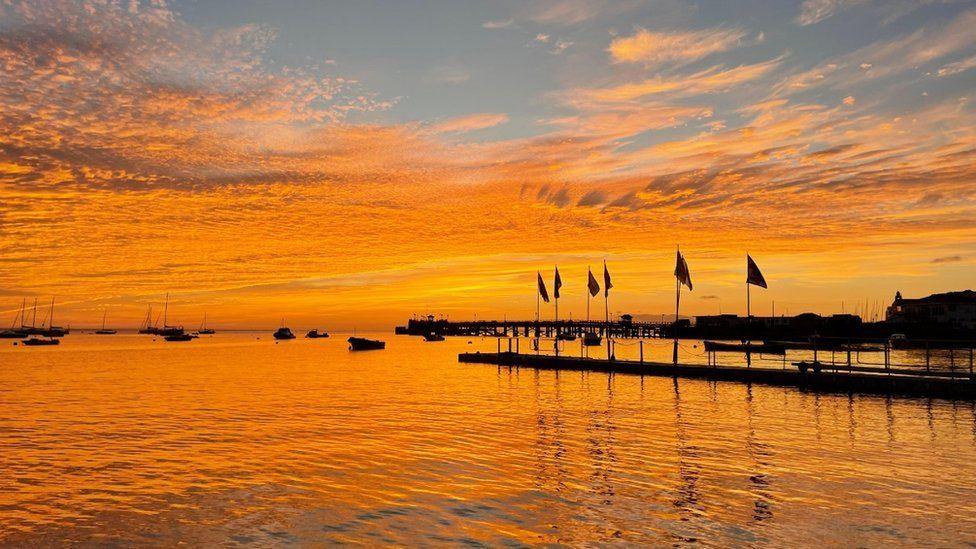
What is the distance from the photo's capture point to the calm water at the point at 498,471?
1656 centimetres

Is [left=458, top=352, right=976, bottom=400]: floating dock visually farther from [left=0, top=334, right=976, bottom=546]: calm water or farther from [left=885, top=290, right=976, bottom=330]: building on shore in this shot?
[left=885, top=290, right=976, bottom=330]: building on shore

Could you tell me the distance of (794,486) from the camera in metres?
20.4

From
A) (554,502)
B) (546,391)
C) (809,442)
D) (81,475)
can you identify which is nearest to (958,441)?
(809,442)

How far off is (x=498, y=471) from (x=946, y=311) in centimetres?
16696

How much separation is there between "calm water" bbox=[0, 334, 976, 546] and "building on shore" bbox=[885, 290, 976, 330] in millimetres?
131686

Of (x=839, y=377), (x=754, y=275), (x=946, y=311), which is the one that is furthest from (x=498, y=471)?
(x=946, y=311)

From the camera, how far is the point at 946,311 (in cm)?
15062

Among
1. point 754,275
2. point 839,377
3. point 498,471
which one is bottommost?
point 498,471

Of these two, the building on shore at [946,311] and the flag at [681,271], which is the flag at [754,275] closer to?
the flag at [681,271]

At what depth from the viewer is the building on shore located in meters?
148

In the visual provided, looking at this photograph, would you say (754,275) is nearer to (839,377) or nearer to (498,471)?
(839,377)

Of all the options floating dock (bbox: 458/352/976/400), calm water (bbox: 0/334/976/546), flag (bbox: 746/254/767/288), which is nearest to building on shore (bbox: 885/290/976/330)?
floating dock (bbox: 458/352/976/400)

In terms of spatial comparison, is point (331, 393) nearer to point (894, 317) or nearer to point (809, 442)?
point (809, 442)

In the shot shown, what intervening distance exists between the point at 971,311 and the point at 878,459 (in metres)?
158
